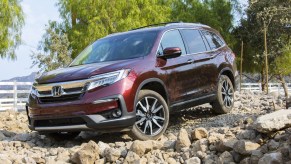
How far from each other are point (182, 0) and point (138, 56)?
3212 cm

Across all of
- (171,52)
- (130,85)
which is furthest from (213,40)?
(130,85)

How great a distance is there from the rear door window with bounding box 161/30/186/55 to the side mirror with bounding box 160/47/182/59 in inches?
11.0

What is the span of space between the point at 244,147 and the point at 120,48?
10.4 feet

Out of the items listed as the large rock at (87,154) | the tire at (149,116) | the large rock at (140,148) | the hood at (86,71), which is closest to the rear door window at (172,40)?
the hood at (86,71)

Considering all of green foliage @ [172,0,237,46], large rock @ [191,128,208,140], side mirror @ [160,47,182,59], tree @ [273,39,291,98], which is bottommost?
tree @ [273,39,291,98]

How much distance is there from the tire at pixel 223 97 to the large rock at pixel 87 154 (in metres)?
3.53

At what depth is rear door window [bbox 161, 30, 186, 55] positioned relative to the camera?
7268mm

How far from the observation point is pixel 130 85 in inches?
245

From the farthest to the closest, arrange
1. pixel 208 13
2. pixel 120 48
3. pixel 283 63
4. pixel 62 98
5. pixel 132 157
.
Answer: pixel 208 13, pixel 283 63, pixel 120 48, pixel 62 98, pixel 132 157

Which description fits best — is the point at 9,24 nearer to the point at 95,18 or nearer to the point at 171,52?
the point at 95,18

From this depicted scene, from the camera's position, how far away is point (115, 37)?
7793 millimetres

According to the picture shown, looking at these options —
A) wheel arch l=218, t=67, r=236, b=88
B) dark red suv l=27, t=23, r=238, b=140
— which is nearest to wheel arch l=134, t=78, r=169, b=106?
dark red suv l=27, t=23, r=238, b=140

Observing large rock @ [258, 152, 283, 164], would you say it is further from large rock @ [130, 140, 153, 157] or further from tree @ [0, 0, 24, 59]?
tree @ [0, 0, 24, 59]

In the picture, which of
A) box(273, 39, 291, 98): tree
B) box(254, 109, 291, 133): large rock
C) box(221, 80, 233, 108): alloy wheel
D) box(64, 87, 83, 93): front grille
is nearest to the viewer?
box(254, 109, 291, 133): large rock
